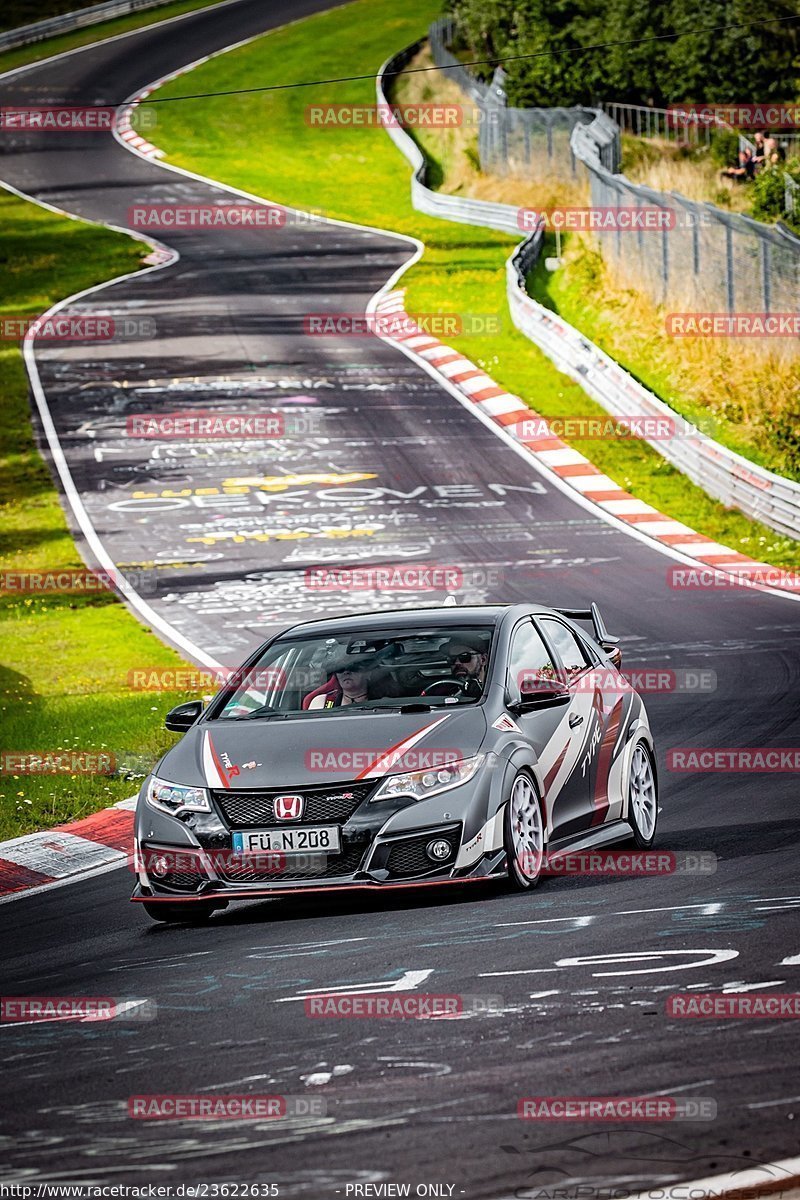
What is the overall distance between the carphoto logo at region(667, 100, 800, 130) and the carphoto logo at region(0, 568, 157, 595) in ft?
92.7

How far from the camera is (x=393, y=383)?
35.2 meters

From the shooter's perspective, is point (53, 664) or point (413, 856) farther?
point (53, 664)

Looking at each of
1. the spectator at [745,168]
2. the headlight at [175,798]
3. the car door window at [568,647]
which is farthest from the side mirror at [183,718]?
the spectator at [745,168]

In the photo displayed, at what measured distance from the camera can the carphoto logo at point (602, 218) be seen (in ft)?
112

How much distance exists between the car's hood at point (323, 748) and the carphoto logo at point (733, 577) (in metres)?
12.1

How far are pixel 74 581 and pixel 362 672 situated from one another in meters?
14.4

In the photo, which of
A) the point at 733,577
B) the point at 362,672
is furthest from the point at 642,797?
the point at 733,577

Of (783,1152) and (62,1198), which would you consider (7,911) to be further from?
(783,1152)

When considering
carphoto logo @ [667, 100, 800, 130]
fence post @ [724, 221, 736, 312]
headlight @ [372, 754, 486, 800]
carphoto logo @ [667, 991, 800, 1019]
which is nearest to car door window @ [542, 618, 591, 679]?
headlight @ [372, 754, 486, 800]

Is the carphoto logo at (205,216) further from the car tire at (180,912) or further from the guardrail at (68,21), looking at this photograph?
the car tire at (180,912)

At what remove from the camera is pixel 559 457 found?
96.3 feet

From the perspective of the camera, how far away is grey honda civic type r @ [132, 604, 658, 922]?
29.7ft

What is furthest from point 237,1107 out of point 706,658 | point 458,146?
point 458,146

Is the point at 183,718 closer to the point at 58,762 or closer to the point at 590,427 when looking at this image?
the point at 58,762
